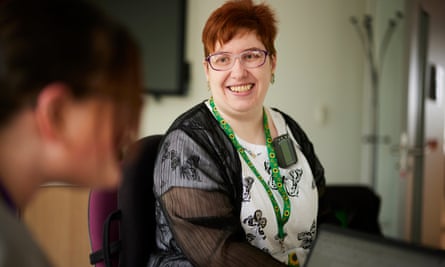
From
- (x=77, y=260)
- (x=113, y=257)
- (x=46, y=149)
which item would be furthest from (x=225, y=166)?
(x=77, y=260)

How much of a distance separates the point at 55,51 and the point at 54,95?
5 cm

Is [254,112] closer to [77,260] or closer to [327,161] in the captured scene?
[327,161]

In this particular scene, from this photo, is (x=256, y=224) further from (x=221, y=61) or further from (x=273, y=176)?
(x=221, y=61)

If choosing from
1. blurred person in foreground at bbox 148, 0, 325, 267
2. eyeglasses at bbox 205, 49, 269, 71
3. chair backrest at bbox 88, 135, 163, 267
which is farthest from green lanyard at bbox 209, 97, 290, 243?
chair backrest at bbox 88, 135, 163, 267

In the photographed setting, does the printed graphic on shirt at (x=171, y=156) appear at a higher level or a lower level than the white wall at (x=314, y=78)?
lower

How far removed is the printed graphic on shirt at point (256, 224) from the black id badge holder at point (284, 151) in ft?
0.43

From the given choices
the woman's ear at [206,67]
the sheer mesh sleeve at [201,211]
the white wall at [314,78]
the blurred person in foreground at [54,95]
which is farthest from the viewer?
the white wall at [314,78]

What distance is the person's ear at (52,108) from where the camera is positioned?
0.46m

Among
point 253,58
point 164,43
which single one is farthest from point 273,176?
point 164,43

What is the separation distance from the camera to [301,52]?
53.8 inches

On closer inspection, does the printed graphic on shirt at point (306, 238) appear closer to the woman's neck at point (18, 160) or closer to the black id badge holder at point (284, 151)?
the black id badge holder at point (284, 151)

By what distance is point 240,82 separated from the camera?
1.01 metres

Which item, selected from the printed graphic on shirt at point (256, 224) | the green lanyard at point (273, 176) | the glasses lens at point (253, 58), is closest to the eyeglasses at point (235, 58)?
the glasses lens at point (253, 58)

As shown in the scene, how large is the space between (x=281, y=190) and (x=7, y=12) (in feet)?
2.29
